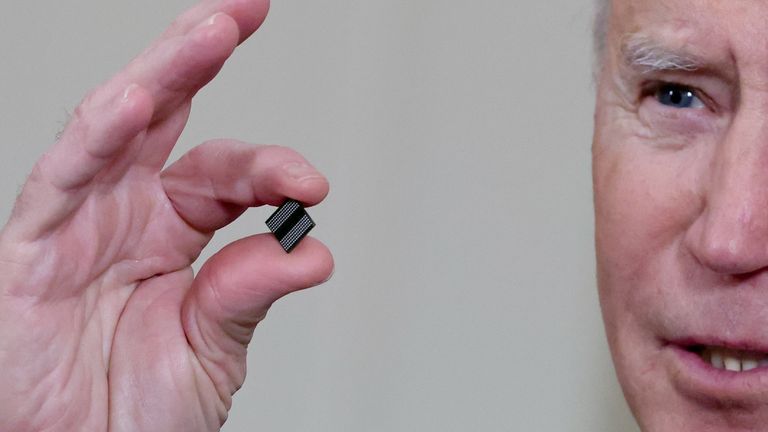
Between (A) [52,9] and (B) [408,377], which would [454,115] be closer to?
(B) [408,377]

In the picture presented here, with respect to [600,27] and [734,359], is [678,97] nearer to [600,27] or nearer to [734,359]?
[600,27]

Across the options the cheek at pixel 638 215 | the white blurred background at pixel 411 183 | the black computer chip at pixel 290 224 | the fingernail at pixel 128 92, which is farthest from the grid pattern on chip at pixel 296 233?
the white blurred background at pixel 411 183

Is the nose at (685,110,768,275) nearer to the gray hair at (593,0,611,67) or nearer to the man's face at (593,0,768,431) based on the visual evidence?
the man's face at (593,0,768,431)

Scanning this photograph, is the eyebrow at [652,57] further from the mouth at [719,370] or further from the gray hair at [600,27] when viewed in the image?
the mouth at [719,370]

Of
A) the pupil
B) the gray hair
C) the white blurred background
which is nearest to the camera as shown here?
the pupil

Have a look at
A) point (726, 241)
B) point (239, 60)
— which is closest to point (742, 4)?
point (726, 241)

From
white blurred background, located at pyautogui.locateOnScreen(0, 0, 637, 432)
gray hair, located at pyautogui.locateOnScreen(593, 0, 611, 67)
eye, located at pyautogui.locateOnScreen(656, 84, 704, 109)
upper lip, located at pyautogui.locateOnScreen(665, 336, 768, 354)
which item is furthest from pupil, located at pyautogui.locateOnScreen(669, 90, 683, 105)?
white blurred background, located at pyautogui.locateOnScreen(0, 0, 637, 432)

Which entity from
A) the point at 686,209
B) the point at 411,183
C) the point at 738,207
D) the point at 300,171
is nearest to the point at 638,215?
the point at 686,209
